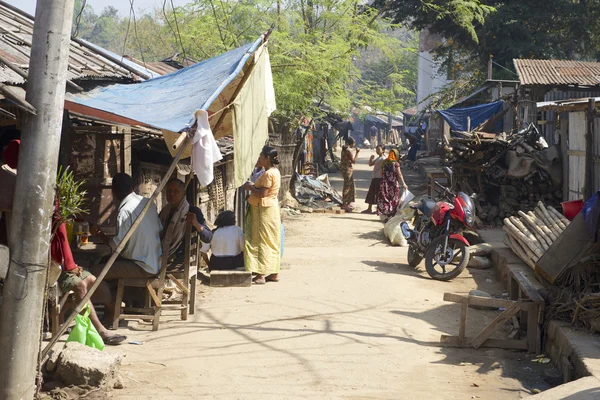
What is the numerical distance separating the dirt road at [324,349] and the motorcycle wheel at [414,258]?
0.64m

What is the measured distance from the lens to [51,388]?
5.32 metres

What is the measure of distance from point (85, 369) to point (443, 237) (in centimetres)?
618

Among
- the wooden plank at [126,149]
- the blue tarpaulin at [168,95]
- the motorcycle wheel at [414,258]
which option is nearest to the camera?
the blue tarpaulin at [168,95]

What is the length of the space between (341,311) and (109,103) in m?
3.36

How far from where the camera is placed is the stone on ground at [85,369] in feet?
17.4

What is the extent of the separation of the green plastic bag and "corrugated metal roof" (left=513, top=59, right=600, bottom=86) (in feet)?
42.4

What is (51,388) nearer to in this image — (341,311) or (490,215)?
(341,311)

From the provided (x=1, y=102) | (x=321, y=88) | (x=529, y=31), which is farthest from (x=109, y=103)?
(x=529, y=31)

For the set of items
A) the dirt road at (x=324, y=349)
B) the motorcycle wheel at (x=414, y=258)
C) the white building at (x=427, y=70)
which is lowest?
the dirt road at (x=324, y=349)

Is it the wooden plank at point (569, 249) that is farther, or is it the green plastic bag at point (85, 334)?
the wooden plank at point (569, 249)

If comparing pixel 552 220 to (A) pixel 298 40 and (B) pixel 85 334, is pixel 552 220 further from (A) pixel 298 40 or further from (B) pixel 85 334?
(A) pixel 298 40

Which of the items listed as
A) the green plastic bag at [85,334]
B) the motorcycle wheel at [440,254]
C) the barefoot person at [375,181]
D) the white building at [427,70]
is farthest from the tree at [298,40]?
the white building at [427,70]

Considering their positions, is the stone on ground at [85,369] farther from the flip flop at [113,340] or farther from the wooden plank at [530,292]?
the wooden plank at [530,292]

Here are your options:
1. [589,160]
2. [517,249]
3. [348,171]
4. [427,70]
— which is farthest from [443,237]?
[427,70]
